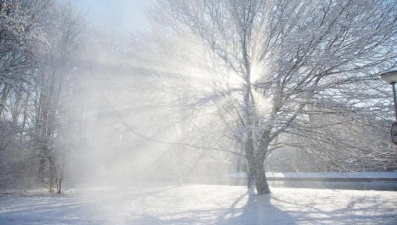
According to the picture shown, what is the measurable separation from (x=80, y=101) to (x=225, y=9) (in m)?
13.2

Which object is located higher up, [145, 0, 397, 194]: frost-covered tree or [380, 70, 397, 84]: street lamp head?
[145, 0, 397, 194]: frost-covered tree

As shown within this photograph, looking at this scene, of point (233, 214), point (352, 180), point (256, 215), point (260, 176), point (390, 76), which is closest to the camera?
point (390, 76)

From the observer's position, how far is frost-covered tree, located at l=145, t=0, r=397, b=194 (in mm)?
9164

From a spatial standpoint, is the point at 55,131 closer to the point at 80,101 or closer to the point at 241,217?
the point at 80,101

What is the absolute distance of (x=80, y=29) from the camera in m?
20.6

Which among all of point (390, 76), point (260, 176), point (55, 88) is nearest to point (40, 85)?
point (55, 88)

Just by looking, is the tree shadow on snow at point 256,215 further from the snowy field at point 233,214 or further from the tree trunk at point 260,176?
the tree trunk at point 260,176

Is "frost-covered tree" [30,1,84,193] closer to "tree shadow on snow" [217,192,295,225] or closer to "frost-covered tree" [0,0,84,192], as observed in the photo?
"frost-covered tree" [0,0,84,192]

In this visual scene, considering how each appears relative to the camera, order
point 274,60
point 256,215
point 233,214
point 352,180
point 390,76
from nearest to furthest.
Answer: point 390,76 → point 256,215 → point 233,214 → point 274,60 → point 352,180

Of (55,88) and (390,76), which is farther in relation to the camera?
(55,88)

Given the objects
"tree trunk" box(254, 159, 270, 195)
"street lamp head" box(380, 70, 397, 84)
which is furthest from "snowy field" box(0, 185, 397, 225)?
"street lamp head" box(380, 70, 397, 84)

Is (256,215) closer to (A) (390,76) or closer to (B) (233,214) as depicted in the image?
(B) (233,214)

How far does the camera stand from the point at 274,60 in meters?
9.11

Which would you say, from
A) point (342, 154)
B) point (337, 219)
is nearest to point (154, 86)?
point (342, 154)
